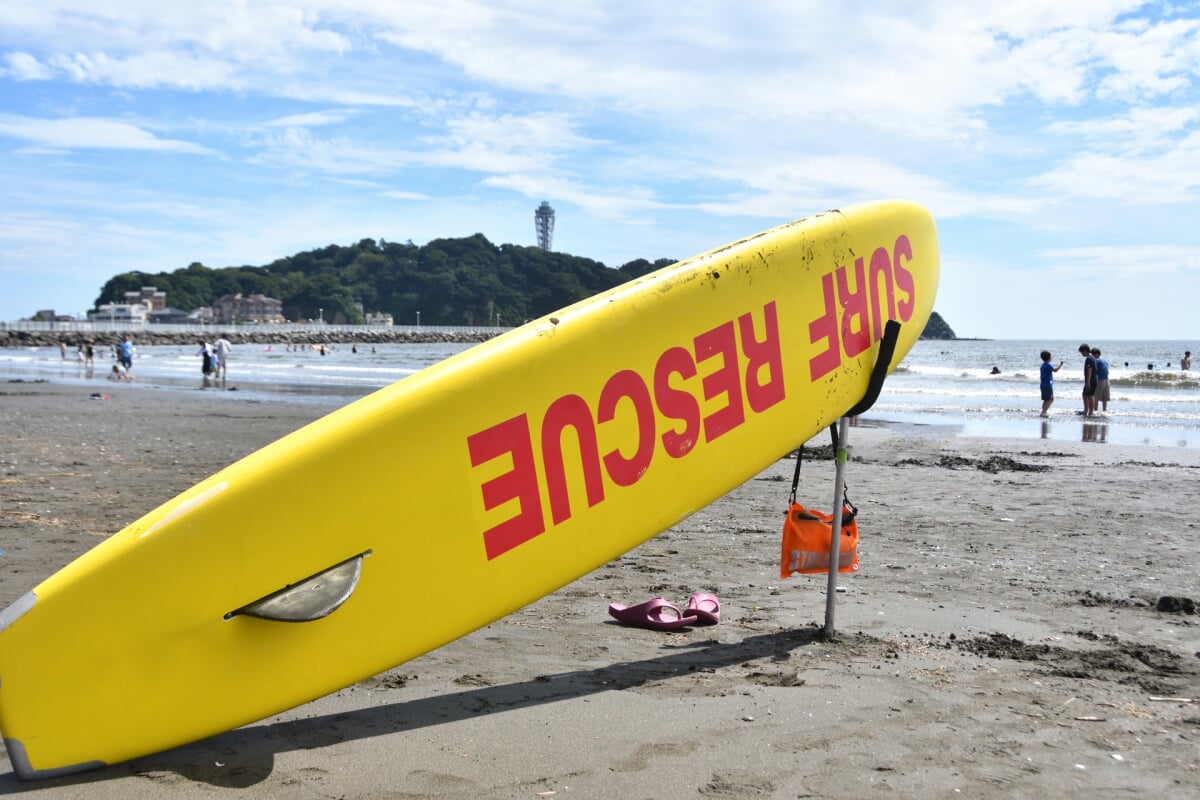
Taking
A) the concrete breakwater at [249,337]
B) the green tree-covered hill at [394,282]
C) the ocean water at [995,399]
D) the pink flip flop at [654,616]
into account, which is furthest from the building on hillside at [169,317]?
the pink flip flop at [654,616]

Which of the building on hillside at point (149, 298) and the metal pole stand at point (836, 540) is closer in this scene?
the metal pole stand at point (836, 540)

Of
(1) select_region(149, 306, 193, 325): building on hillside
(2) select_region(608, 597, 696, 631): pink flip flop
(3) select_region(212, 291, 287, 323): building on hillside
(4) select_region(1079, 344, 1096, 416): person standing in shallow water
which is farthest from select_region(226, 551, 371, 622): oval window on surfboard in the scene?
(1) select_region(149, 306, 193, 325): building on hillside

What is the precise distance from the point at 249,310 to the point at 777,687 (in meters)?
151

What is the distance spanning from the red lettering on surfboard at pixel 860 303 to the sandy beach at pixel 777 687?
106 cm

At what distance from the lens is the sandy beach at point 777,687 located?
2.29 m

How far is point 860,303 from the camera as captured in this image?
3441 millimetres

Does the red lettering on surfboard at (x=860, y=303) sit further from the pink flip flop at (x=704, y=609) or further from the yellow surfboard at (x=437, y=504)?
the pink flip flop at (x=704, y=609)

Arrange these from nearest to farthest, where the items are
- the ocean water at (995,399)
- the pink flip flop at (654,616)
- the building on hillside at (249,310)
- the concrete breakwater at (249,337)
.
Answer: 1. the pink flip flop at (654,616)
2. the ocean water at (995,399)
3. the concrete breakwater at (249,337)
4. the building on hillside at (249,310)

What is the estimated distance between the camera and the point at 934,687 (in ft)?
9.69

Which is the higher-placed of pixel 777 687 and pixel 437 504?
pixel 437 504

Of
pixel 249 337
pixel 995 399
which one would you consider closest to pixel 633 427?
pixel 995 399

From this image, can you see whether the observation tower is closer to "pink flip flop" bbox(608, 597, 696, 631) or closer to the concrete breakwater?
the concrete breakwater

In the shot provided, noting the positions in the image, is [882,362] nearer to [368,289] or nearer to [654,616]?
[654,616]

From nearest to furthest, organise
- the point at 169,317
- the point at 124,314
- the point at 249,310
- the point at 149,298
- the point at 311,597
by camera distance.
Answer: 1. the point at 311,597
2. the point at 124,314
3. the point at 249,310
4. the point at 169,317
5. the point at 149,298
